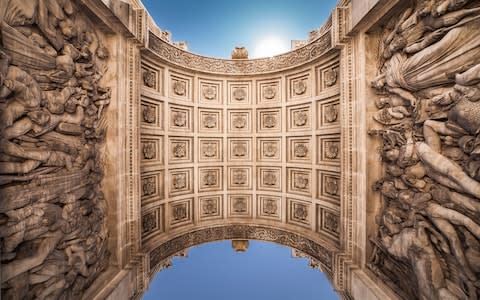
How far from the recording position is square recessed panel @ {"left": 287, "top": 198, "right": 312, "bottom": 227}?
8856 mm

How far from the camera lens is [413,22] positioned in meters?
4.60

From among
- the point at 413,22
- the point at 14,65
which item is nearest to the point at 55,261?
the point at 14,65

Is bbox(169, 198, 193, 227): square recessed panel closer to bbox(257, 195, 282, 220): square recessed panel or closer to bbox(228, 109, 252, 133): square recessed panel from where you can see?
bbox(257, 195, 282, 220): square recessed panel

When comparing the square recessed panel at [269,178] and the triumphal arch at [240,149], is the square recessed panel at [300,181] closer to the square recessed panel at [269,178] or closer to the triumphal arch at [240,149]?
the triumphal arch at [240,149]

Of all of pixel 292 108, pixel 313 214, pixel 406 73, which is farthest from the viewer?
pixel 292 108

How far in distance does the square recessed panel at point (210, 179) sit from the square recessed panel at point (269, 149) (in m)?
2.03

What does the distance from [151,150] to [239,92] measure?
4654 mm

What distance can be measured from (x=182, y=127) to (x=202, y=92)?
6.10 ft

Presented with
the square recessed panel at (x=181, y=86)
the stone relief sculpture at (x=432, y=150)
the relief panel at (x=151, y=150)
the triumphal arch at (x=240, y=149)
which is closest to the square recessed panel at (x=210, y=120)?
the triumphal arch at (x=240, y=149)

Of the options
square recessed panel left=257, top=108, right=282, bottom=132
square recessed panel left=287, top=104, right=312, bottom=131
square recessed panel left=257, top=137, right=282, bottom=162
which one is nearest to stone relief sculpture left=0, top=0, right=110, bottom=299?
square recessed panel left=257, top=108, right=282, bottom=132

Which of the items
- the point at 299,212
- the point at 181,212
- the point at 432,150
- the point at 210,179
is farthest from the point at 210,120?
the point at 432,150

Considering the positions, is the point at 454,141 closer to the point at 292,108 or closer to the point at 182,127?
the point at 292,108

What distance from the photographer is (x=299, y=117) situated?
895 cm

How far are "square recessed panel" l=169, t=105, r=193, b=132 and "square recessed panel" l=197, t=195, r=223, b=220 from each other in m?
3.25
